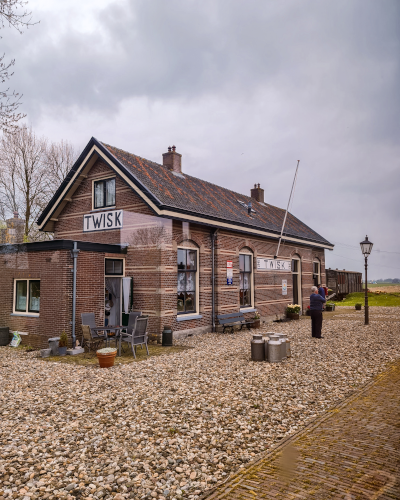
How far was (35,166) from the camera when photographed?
81.3 ft

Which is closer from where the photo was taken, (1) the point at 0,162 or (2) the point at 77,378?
(2) the point at 77,378

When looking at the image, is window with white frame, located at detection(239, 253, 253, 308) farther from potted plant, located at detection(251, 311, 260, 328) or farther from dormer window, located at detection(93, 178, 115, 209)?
dormer window, located at detection(93, 178, 115, 209)

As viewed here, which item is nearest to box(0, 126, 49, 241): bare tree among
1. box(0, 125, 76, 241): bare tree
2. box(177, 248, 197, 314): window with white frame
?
box(0, 125, 76, 241): bare tree

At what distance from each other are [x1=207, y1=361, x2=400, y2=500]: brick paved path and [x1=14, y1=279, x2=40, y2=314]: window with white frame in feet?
33.5

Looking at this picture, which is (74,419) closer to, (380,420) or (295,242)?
(380,420)

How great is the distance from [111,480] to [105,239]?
37.9 feet

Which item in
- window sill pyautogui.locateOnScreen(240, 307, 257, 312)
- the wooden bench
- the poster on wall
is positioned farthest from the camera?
window sill pyautogui.locateOnScreen(240, 307, 257, 312)

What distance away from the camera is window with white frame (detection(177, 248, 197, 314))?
14094 mm

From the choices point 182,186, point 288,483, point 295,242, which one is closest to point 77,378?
point 288,483

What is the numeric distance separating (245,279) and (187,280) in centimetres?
428

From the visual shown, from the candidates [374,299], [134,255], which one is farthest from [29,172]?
[374,299]

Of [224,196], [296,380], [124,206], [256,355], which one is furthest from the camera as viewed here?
[224,196]

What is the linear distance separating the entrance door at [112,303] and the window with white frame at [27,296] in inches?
92.5

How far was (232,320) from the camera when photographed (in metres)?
15.7
